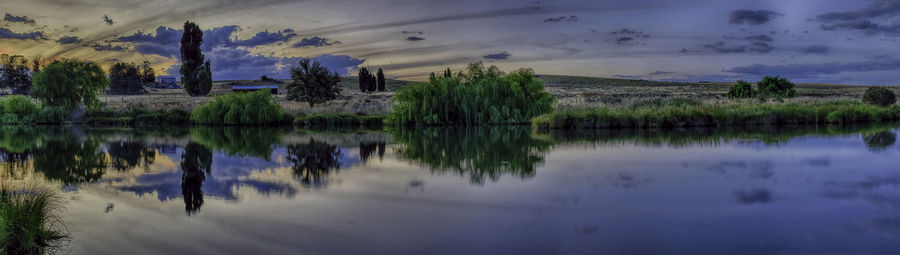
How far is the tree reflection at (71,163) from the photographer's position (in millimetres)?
9672

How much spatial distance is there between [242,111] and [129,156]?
18924mm

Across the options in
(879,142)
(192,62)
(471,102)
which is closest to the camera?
(879,142)

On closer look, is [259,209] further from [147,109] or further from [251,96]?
[147,109]

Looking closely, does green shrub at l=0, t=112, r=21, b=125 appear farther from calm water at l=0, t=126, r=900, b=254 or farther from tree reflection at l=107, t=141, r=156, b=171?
calm water at l=0, t=126, r=900, b=254

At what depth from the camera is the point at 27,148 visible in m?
16.0

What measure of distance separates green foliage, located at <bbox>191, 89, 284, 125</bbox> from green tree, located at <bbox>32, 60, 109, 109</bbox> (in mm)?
10445

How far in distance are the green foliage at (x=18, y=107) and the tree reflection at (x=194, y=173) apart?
2991 centimetres

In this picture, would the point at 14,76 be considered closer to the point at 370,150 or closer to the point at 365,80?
the point at 365,80

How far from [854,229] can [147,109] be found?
3969cm

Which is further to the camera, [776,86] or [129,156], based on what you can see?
[776,86]

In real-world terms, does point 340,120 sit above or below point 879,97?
below

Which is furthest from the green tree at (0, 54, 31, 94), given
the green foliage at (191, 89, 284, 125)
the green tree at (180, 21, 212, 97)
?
the green foliage at (191, 89, 284, 125)

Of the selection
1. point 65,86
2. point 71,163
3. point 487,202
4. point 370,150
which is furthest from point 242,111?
point 487,202

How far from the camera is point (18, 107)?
38875mm
